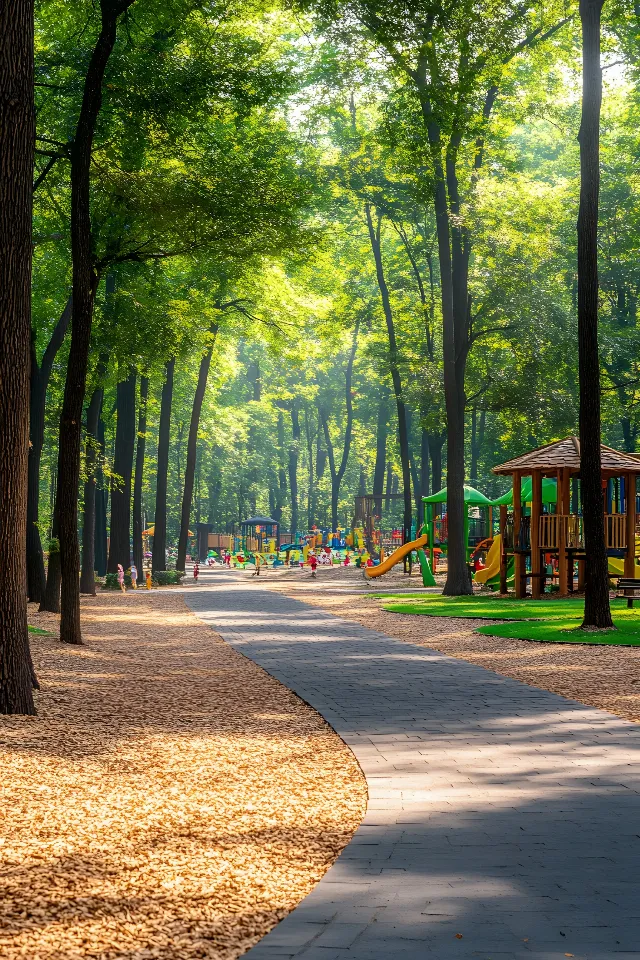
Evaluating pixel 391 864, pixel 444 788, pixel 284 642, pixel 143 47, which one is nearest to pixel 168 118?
pixel 143 47

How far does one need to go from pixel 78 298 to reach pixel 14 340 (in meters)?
5.53

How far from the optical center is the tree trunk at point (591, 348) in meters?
16.9

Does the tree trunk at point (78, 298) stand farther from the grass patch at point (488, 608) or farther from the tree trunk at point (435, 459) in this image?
the tree trunk at point (435, 459)

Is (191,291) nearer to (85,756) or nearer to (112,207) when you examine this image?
(112,207)

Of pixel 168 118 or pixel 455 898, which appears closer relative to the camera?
pixel 455 898

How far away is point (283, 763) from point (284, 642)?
29.2 ft

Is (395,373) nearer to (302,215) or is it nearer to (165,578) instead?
(165,578)

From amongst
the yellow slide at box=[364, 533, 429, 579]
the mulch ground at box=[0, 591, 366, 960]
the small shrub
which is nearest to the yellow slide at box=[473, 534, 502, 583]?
the yellow slide at box=[364, 533, 429, 579]

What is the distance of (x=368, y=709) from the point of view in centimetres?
950

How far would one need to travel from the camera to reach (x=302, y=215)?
68.2ft

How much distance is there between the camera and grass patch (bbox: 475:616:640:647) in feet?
51.3

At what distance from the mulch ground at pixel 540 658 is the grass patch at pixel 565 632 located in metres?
0.33

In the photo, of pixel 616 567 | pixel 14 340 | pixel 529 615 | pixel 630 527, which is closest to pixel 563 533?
pixel 630 527

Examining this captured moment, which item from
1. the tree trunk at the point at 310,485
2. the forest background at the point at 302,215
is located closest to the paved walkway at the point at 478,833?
the forest background at the point at 302,215
